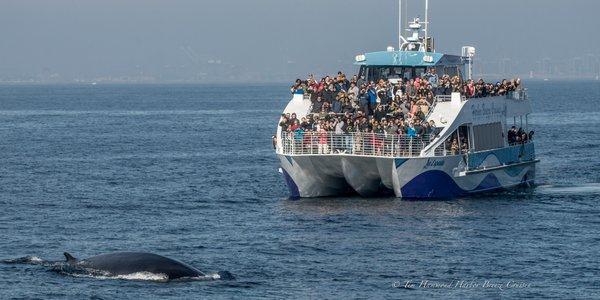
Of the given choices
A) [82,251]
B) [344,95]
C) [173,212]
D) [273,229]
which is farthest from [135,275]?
[344,95]

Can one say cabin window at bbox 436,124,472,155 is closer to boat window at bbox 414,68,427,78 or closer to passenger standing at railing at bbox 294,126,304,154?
boat window at bbox 414,68,427,78

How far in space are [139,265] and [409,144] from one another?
17.0 m

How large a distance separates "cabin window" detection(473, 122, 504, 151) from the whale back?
21.5 m

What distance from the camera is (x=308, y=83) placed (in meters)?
53.5

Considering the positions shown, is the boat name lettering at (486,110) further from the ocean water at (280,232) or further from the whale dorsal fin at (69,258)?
the whale dorsal fin at (69,258)

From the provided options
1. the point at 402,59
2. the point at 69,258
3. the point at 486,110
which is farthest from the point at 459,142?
the point at 69,258

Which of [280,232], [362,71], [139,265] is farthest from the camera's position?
[362,71]

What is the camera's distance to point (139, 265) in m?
34.4

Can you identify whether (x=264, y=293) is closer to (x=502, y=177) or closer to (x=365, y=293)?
(x=365, y=293)

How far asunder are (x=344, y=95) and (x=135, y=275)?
20.0 meters

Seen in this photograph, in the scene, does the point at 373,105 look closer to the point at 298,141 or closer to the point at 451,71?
the point at 298,141

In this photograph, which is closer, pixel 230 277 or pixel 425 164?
pixel 230 277

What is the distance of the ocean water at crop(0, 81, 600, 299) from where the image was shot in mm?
34000

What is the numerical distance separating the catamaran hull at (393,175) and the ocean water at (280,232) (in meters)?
0.60
